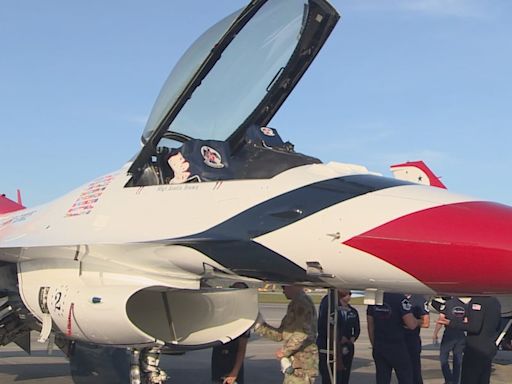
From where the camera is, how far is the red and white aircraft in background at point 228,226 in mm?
3918

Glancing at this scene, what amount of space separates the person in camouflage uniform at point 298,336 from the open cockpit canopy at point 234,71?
161 centimetres

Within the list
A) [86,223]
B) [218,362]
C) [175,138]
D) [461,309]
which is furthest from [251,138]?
[461,309]

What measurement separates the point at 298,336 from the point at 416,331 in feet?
8.49

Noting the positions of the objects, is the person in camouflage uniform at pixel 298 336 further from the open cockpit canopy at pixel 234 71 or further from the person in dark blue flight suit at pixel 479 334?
the person in dark blue flight suit at pixel 479 334

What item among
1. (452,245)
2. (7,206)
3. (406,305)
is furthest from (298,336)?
(7,206)

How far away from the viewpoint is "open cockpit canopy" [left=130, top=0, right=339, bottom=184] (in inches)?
212

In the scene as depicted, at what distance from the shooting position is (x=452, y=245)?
371cm

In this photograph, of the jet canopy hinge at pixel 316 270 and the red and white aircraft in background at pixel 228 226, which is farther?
the jet canopy hinge at pixel 316 270

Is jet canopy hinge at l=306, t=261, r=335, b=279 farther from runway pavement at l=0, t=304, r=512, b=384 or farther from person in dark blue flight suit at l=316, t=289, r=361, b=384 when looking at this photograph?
runway pavement at l=0, t=304, r=512, b=384

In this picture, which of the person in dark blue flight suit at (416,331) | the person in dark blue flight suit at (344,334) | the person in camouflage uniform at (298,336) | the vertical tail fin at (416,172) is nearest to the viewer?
the person in camouflage uniform at (298,336)

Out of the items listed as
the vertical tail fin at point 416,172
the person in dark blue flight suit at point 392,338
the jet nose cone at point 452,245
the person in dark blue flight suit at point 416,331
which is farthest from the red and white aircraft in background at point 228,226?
the vertical tail fin at point 416,172

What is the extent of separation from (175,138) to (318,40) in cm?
152

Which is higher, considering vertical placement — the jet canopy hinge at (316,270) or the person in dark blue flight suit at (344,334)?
the jet canopy hinge at (316,270)

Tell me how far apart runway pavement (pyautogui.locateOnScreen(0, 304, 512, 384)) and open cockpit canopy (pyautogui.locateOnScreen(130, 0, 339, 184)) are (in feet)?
15.0
